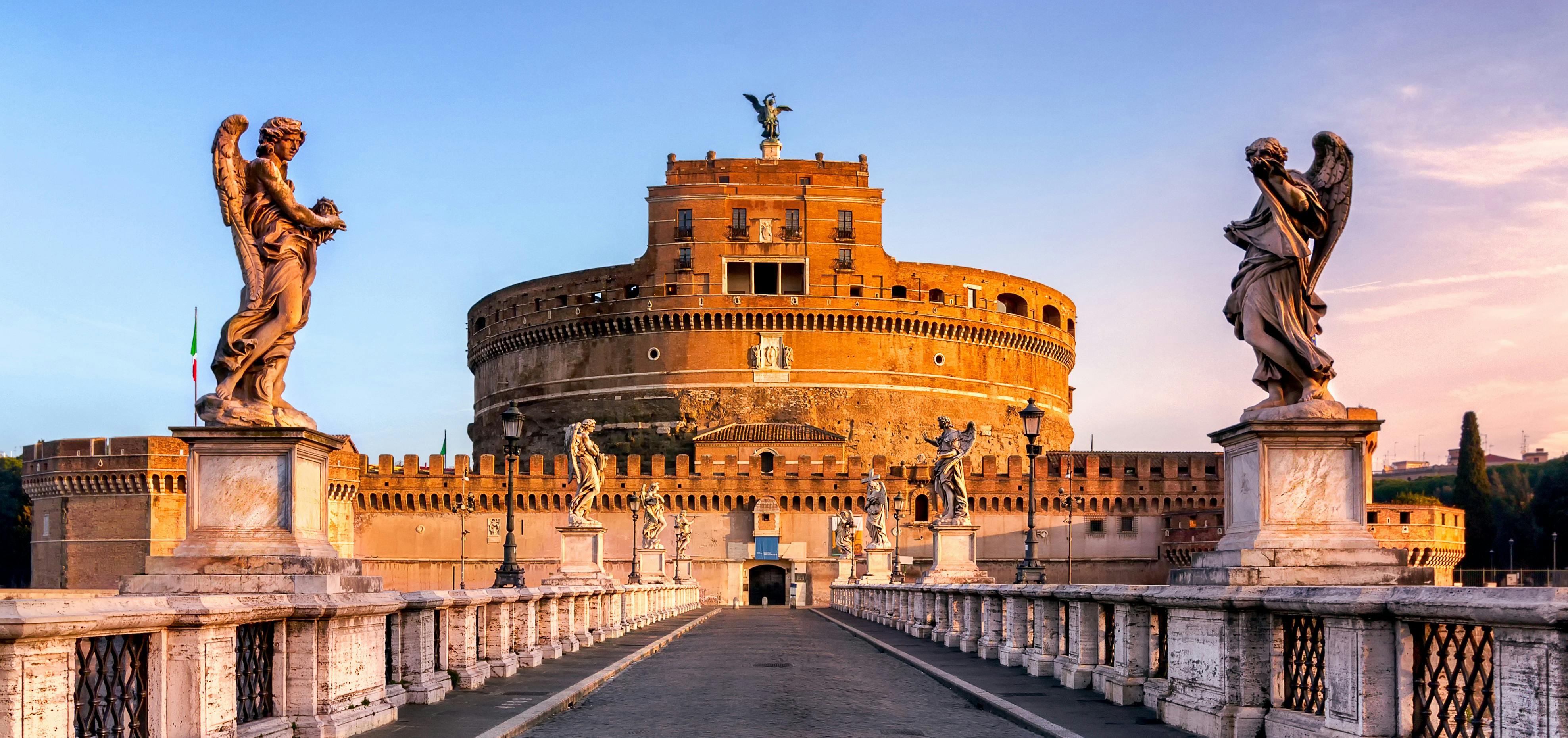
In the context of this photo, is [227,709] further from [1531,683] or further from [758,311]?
[758,311]

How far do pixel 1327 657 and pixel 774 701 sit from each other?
5664mm

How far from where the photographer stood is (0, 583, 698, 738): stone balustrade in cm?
553

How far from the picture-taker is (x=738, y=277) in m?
83.8

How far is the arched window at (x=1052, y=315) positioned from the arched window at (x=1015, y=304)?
2.79 metres

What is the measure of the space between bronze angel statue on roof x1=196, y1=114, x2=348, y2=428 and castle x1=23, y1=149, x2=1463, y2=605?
59.7 m

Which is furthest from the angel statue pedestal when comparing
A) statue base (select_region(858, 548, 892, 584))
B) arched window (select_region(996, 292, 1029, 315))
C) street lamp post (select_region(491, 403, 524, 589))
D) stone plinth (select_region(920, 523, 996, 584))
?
arched window (select_region(996, 292, 1029, 315))

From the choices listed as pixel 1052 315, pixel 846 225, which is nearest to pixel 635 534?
pixel 846 225

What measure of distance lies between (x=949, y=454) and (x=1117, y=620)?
46.6ft

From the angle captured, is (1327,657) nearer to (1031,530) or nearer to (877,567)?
(1031,530)

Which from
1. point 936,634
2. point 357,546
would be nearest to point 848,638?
point 936,634

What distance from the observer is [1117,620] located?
11.0m

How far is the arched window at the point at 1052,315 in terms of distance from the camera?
9375 centimetres

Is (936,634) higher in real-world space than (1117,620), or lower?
lower

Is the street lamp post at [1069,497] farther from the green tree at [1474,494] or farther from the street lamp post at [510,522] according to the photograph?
the street lamp post at [510,522]
